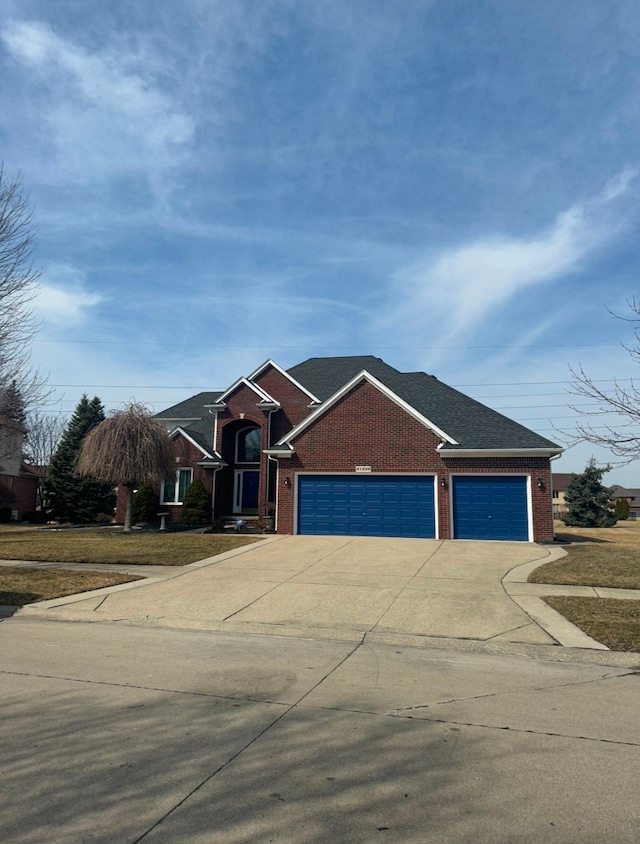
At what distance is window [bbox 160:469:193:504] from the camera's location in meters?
30.2

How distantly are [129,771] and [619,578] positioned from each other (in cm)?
1171

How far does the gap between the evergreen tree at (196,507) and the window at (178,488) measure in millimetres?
1423

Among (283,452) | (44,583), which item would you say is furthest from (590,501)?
(44,583)

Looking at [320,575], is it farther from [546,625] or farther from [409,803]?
[409,803]

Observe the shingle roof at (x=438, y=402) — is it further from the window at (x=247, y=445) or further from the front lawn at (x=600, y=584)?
the front lawn at (x=600, y=584)

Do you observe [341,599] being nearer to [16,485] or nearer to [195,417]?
[195,417]

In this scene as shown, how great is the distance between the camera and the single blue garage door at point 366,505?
862 inches

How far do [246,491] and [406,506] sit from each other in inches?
459

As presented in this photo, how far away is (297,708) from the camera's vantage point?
17.7ft

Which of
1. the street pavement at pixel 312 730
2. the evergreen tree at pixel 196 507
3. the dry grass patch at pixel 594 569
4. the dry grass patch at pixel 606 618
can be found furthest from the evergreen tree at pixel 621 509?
the street pavement at pixel 312 730

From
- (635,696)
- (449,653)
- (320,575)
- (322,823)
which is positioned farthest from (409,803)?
(320,575)

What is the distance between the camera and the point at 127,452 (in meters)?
25.0

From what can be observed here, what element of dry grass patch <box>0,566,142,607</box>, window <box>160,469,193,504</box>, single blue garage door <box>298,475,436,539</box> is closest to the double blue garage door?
single blue garage door <box>298,475,436,539</box>

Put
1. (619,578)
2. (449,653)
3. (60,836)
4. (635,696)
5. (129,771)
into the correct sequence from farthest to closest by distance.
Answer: (619,578) < (449,653) < (635,696) < (129,771) < (60,836)
